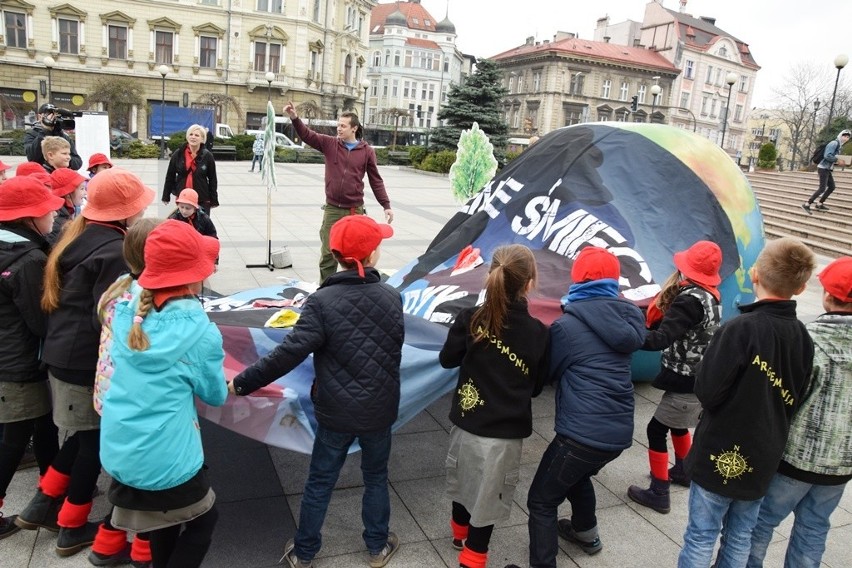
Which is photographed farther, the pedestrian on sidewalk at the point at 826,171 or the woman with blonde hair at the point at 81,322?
the pedestrian on sidewalk at the point at 826,171

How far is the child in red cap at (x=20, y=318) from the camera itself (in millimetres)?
3342

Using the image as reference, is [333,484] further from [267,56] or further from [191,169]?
[267,56]

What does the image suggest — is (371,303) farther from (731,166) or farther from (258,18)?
(258,18)

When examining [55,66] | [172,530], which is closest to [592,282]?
[172,530]

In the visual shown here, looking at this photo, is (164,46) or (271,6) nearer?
(164,46)

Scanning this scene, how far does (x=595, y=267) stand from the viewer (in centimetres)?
329

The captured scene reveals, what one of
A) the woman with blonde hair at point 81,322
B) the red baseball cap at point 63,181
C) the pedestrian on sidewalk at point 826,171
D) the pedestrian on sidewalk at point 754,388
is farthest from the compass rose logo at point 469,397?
the pedestrian on sidewalk at point 826,171

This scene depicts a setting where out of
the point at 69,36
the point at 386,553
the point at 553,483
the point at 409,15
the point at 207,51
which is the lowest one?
the point at 386,553

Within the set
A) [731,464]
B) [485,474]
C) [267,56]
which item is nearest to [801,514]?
[731,464]

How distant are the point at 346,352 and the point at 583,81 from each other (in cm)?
7586

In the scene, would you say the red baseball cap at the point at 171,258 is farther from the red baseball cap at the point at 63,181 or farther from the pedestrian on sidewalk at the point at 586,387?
the red baseball cap at the point at 63,181

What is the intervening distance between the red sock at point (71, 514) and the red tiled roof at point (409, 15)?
97.8 m

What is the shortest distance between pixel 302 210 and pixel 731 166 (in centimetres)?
1168

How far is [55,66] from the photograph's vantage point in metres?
46.3
